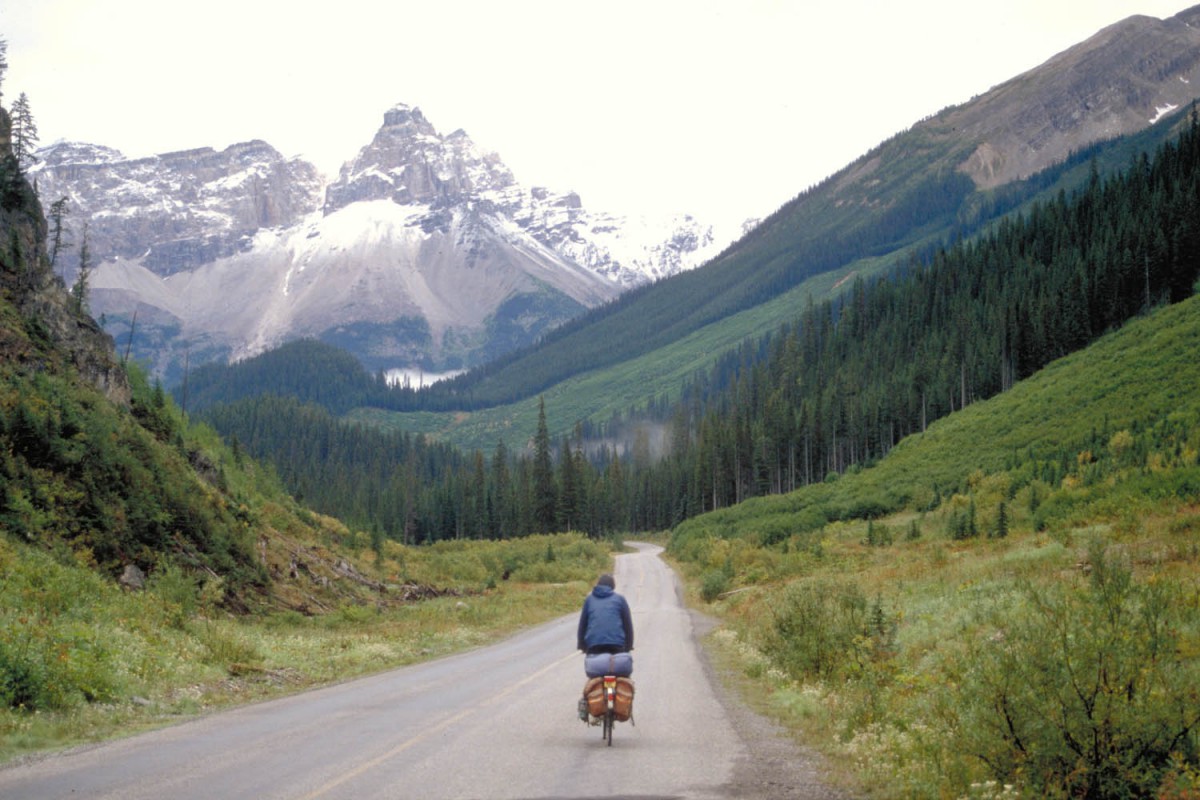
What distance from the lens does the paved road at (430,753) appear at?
357 inches

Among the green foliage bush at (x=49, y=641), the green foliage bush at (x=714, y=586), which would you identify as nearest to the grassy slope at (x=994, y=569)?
the green foliage bush at (x=714, y=586)

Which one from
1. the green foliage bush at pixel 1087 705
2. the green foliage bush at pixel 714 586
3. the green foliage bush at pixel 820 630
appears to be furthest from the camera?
the green foliage bush at pixel 714 586

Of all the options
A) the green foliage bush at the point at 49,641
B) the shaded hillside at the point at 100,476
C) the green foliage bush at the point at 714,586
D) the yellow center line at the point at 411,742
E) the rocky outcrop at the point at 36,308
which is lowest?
the green foliage bush at the point at 714,586

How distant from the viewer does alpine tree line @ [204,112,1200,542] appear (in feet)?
252

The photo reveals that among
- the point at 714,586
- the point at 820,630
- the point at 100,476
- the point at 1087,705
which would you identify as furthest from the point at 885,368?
the point at 1087,705

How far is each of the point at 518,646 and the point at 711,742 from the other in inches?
659

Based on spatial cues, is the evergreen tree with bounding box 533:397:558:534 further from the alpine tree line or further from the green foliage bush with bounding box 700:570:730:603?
the green foliage bush with bounding box 700:570:730:603

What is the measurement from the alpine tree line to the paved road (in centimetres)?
4107

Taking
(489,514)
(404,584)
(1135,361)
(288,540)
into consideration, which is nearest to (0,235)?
(288,540)

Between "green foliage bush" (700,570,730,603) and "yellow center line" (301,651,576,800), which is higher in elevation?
"yellow center line" (301,651,576,800)

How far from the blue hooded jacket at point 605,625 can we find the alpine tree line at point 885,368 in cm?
4423

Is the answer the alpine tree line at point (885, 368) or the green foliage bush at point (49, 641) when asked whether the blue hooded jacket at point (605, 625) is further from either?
the alpine tree line at point (885, 368)

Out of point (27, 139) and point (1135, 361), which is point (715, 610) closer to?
point (1135, 361)

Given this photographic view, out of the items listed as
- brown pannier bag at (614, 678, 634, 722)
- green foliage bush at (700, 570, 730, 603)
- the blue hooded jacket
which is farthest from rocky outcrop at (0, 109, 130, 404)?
green foliage bush at (700, 570, 730, 603)
